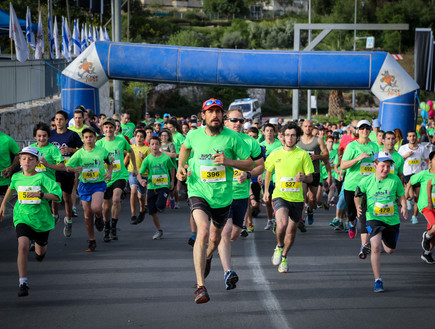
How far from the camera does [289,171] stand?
9977 millimetres

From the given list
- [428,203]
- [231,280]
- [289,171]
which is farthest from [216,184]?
[428,203]

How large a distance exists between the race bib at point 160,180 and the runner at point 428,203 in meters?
4.17

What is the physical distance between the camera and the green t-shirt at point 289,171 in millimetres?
9875

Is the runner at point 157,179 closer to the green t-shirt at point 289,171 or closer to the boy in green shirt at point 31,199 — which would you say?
the green t-shirt at point 289,171

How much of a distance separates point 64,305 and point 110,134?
5069 millimetres

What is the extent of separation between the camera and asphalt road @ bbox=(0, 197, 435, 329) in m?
7.00

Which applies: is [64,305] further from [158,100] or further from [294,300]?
[158,100]

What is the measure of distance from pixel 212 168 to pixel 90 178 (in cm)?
406

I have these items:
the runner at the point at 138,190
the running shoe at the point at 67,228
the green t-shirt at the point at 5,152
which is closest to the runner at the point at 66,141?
the running shoe at the point at 67,228

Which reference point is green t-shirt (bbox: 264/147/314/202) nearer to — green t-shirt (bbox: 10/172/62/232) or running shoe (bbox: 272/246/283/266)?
running shoe (bbox: 272/246/283/266)

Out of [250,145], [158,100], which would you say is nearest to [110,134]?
[250,145]

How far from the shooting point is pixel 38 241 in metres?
8.81

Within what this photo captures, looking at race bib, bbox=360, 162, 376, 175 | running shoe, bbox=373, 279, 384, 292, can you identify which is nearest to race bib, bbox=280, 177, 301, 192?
running shoe, bbox=373, 279, 384, 292

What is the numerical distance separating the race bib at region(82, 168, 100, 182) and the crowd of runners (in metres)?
0.02
